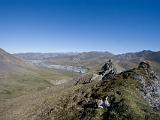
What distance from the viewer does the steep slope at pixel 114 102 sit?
83.0 ft

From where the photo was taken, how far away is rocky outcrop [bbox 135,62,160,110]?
29.2 m

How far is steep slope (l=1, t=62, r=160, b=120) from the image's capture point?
2529 cm

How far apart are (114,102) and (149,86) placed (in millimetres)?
6193

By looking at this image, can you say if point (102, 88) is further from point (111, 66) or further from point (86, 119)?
point (111, 66)

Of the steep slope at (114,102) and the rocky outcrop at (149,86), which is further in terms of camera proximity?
the rocky outcrop at (149,86)

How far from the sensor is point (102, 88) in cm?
3128

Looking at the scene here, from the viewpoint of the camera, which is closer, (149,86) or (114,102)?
(114,102)

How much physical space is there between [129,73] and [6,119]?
20.0m

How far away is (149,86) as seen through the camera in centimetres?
3088

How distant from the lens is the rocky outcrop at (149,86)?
29198 mm

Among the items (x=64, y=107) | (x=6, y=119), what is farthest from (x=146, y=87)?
(x=6, y=119)

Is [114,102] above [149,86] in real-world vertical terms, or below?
below

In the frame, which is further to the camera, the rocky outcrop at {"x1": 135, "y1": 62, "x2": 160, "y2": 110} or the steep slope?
the rocky outcrop at {"x1": 135, "y1": 62, "x2": 160, "y2": 110}

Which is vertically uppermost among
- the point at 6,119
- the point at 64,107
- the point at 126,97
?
the point at 126,97
